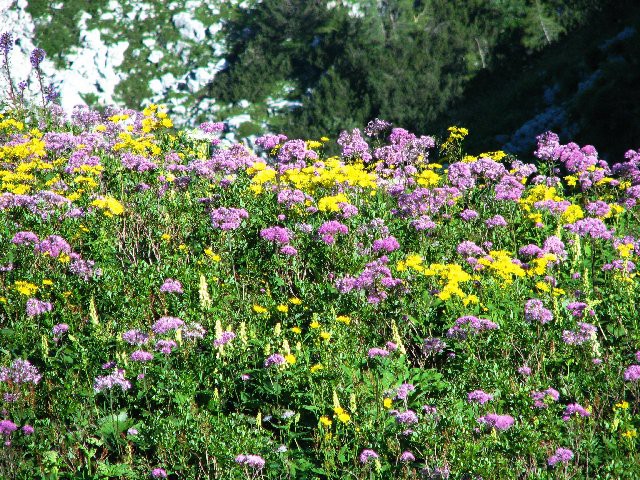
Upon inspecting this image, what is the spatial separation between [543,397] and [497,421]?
85 centimetres

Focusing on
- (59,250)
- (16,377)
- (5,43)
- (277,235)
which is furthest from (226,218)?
(5,43)

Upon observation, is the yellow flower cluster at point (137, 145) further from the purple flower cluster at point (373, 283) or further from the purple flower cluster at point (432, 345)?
the purple flower cluster at point (432, 345)

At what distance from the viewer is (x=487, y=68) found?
82688 mm

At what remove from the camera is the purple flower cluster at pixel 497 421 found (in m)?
5.08

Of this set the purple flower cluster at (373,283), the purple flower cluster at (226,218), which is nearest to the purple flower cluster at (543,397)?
the purple flower cluster at (373,283)

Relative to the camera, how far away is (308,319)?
7.46 meters

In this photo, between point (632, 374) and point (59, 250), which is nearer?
point (632, 374)

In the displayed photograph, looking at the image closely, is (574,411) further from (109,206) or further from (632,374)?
(109,206)

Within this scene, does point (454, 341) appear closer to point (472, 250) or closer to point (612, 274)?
point (472, 250)

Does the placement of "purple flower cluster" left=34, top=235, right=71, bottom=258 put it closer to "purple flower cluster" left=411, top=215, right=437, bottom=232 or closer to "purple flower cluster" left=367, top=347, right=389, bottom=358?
"purple flower cluster" left=367, top=347, right=389, bottom=358

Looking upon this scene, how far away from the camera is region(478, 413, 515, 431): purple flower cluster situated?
16.7 ft

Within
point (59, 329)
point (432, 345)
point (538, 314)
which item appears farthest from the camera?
point (59, 329)

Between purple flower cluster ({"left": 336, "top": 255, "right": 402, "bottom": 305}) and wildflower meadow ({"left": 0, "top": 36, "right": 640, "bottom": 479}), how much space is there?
0.03 meters

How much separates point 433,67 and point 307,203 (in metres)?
91.0
